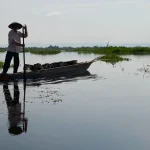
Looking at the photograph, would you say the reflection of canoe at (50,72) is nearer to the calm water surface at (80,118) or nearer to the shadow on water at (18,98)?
the shadow on water at (18,98)

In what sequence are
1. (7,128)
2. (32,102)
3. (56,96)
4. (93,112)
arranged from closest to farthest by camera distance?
1. (7,128)
2. (93,112)
3. (32,102)
4. (56,96)

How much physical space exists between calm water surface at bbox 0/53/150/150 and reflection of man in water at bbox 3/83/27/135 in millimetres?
32

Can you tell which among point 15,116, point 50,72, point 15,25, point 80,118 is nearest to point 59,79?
point 50,72

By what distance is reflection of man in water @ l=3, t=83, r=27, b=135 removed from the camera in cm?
642

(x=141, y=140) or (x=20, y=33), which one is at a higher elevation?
(x=20, y=33)

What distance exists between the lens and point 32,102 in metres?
9.16

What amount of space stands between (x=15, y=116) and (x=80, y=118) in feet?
4.81

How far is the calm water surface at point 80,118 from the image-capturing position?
564 cm

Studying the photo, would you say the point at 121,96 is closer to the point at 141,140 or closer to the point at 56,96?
the point at 56,96

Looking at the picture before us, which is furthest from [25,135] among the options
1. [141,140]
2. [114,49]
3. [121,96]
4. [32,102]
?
[114,49]

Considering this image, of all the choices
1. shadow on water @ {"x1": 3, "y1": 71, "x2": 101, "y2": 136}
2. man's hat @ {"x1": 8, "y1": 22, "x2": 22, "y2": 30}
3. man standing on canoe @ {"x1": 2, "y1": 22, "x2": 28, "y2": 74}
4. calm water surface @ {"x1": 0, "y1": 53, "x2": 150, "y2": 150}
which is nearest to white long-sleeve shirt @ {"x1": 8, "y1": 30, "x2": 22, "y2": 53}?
man standing on canoe @ {"x1": 2, "y1": 22, "x2": 28, "y2": 74}

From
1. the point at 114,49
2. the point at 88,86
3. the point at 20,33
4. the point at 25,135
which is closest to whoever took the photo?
the point at 25,135

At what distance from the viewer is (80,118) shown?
23.9ft

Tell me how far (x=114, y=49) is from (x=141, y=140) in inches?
1795
